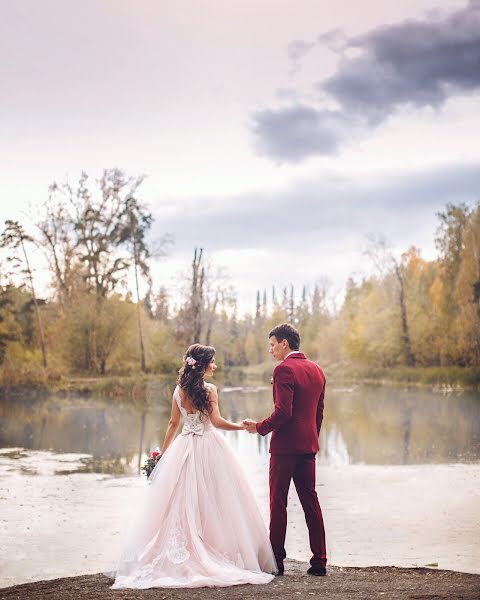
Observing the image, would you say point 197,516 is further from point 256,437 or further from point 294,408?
point 256,437

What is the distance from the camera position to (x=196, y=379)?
18.5ft

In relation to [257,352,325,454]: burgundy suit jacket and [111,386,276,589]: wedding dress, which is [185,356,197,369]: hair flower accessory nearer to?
[111,386,276,589]: wedding dress

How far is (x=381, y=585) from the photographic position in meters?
5.07

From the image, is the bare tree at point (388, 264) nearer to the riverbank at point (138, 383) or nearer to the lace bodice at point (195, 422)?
the riverbank at point (138, 383)

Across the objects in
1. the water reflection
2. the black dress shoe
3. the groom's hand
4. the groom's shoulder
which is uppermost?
the groom's shoulder

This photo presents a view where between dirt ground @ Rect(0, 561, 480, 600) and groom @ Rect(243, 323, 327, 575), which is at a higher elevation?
groom @ Rect(243, 323, 327, 575)

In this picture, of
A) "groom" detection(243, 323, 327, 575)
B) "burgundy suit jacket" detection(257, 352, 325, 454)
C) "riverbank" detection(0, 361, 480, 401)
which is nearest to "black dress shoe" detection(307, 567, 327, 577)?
"groom" detection(243, 323, 327, 575)

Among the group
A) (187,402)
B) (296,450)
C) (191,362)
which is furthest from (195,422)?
(296,450)

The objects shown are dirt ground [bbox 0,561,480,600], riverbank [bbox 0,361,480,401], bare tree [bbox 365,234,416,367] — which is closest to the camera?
dirt ground [bbox 0,561,480,600]

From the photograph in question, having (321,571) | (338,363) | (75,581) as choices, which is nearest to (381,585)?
(321,571)

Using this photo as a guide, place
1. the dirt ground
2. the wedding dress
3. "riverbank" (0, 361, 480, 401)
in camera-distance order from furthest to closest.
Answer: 1. "riverbank" (0, 361, 480, 401)
2. the wedding dress
3. the dirt ground

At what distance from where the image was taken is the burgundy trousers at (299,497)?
5469 mm

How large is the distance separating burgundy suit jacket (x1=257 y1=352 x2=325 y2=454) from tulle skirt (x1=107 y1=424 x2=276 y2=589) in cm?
45

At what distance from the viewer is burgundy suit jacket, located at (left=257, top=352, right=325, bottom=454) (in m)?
5.39
